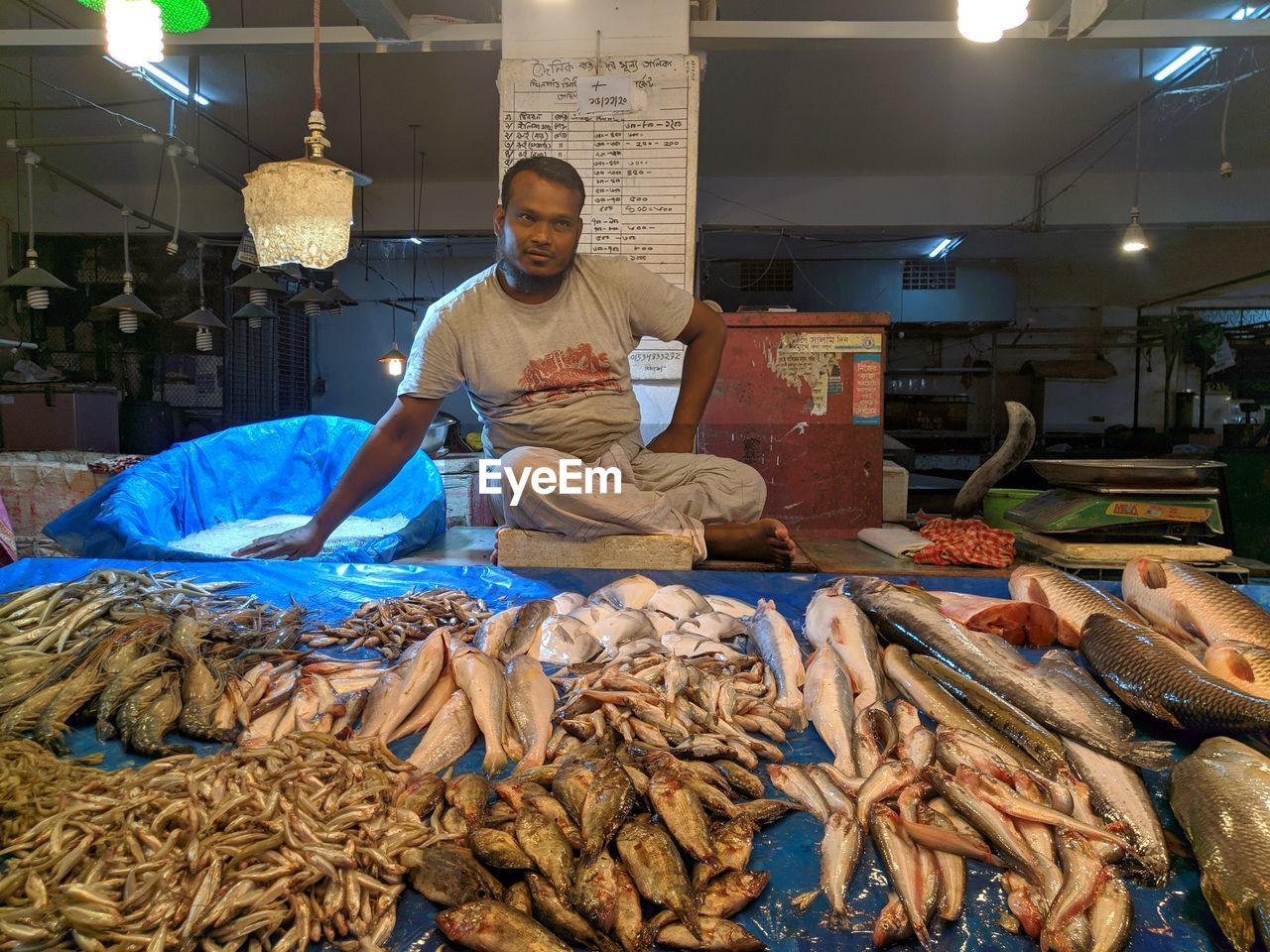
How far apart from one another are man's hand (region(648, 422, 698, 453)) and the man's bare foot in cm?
52

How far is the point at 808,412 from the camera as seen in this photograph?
481 cm

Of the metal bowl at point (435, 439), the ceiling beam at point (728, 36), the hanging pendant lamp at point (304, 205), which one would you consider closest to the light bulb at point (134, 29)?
the hanging pendant lamp at point (304, 205)

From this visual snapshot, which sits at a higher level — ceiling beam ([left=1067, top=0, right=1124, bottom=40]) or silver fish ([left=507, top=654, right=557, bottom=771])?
ceiling beam ([left=1067, top=0, right=1124, bottom=40])

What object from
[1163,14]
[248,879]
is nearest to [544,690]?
[248,879]

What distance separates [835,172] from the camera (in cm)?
1038

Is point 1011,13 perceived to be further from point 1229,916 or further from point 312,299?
point 312,299

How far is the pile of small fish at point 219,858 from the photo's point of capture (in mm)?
1120

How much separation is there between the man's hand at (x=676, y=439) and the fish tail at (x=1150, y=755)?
257 centimetres

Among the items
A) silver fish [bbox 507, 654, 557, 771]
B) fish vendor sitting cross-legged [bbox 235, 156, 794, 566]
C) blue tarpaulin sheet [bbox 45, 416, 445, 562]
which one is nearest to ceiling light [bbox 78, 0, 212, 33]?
fish vendor sitting cross-legged [bbox 235, 156, 794, 566]

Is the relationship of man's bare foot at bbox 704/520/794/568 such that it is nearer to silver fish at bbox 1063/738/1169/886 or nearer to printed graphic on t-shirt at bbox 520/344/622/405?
printed graphic on t-shirt at bbox 520/344/622/405

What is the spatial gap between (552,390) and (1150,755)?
8.61 ft

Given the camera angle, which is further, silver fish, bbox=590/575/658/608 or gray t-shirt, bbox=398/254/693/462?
gray t-shirt, bbox=398/254/693/462

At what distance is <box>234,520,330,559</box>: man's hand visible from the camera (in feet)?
11.8

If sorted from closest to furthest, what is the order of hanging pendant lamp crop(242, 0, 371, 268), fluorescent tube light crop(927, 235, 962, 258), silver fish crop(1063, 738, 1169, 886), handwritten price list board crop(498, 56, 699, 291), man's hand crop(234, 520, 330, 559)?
silver fish crop(1063, 738, 1169, 886)
hanging pendant lamp crop(242, 0, 371, 268)
man's hand crop(234, 520, 330, 559)
handwritten price list board crop(498, 56, 699, 291)
fluorescent tube light crop(927, 235, 962, 258)
